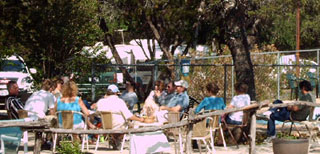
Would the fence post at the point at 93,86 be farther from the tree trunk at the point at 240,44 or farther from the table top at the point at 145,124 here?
the table top at the point at 145,124

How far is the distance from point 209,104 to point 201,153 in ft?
2.86

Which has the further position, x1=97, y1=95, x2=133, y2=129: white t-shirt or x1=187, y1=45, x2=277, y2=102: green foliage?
x1=187, y1=45, x2=277, y2=102: green foliage

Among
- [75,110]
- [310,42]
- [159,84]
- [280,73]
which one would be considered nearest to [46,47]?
[159,84]

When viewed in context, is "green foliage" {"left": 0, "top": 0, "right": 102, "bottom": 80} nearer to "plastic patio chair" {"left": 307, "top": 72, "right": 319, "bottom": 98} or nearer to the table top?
the table top

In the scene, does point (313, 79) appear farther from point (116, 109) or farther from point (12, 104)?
point (12, 104)

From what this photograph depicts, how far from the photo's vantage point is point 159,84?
47.3 ft

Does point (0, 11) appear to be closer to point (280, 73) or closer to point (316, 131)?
point (316, 131)

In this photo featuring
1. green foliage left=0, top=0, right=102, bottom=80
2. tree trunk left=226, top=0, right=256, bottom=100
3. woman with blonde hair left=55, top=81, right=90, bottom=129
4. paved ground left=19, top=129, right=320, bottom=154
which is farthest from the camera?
green foliage left=0, top=0, right=102, bottom=80

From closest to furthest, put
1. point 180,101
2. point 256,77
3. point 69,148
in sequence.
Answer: point 69,148 → point 180,101 → point 256,77

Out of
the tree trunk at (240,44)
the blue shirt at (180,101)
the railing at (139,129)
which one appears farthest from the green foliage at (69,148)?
the tree trunk at (240,44)

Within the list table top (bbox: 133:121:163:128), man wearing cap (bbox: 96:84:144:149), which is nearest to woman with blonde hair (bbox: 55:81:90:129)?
man wearing cap (bbox: 96:84:144:149)

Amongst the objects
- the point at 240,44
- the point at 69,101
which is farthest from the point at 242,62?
the point at 69,101

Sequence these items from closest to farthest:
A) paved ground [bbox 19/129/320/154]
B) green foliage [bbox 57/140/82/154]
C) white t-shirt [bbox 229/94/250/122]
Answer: green foliage [bbox 57/140/82/154]
paved ground [bbox 19/129/320/154]
white t-shirt [bbox 229/94/250/122]

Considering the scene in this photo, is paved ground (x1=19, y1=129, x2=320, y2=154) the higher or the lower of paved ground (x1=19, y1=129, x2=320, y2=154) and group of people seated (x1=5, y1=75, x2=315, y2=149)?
the lower
